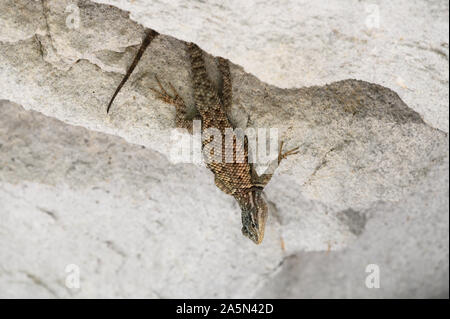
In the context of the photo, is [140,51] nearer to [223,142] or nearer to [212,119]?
[212,119]

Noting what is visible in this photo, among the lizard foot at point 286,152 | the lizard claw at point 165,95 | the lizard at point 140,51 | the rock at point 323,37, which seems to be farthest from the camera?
the lizard foot at point 286,152

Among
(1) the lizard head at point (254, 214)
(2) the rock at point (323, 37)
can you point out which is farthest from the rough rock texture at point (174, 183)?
(1) the lizard head at point (254, 214)

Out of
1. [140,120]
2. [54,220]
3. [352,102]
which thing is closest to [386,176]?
[352,102]

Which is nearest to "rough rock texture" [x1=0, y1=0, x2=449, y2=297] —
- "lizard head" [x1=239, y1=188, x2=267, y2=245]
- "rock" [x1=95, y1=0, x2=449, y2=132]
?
"rock" [x1=95, y1=0, x2=449, y2=132]

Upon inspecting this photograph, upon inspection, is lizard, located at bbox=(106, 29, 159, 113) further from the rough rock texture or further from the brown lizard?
the brown lizard

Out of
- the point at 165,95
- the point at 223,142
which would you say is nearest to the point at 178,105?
the point at 165,95

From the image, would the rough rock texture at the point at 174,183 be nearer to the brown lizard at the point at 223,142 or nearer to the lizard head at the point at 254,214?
the brown lizard at the point at 223,142
